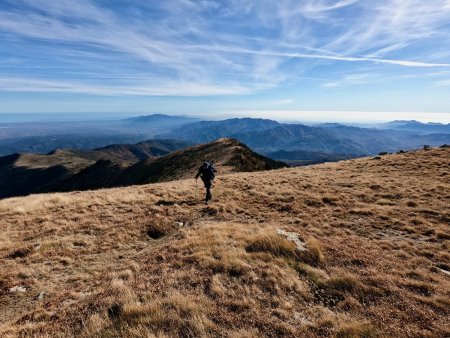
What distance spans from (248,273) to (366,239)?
7.14m

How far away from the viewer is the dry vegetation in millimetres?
7074

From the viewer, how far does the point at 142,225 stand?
1566 cm

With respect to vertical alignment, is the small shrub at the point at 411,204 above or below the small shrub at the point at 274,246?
below

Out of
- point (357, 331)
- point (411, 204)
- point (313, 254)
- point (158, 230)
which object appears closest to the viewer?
point (357, 331)

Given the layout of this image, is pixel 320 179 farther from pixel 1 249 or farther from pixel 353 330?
pixel 1 249

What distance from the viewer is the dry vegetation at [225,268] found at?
7.07 metres

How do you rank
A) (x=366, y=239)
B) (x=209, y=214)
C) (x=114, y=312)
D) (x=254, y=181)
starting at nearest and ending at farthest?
(x=114, y=312)
(x=366, y=239)
(x=209, y=214)
(x=254, y=181)

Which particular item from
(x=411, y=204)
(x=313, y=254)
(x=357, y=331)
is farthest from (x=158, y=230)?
(x=411, y=204)

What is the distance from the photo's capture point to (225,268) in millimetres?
9703

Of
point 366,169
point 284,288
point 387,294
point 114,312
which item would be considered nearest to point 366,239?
point 387,294

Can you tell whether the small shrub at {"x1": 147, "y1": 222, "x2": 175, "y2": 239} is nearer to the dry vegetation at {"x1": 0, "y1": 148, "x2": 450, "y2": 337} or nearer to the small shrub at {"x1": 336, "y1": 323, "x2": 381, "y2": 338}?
the dry vegetation at {"x1": 0, "y1": 148, "x2": 450, "y2": 337}

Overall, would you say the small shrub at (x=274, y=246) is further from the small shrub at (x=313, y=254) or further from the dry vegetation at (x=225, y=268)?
the small shrub at (x=313, y=254)

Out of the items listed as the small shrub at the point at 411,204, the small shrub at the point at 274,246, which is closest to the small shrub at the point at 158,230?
the small shrub at the point at 274,246

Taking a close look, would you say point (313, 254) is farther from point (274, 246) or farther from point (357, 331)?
point (357, 331)
